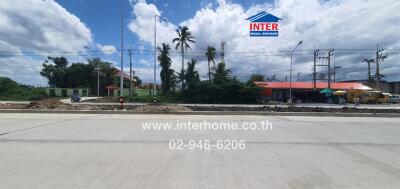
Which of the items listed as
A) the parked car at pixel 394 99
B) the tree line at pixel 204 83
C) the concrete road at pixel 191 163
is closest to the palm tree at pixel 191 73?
the tree line at pixel 204 83

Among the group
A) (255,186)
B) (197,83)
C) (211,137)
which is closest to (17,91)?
(197,83)

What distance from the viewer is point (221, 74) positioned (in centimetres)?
4781

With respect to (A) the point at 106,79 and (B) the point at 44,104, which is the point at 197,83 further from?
(A) the point at 106,79

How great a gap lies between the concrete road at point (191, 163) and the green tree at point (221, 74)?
36.9 m

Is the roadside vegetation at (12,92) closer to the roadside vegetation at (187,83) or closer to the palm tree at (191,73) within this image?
the roadside vegetation at (187,83)

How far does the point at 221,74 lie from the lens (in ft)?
157

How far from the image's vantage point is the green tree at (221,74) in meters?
45.5

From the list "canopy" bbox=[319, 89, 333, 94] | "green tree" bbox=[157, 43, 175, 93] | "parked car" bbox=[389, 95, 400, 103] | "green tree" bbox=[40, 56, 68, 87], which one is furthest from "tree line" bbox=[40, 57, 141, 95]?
"parked car" bbox=[389, 95, 400, 103]

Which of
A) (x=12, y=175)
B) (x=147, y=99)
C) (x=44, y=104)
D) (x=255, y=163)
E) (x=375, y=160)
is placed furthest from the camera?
(x=147, y=99)

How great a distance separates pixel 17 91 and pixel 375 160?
207 ft

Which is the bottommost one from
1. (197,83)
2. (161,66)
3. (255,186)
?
(255,186)

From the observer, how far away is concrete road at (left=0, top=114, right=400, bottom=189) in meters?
4.41

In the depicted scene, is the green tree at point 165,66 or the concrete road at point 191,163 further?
the green tree at point 165,66

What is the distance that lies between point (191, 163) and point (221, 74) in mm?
42805
